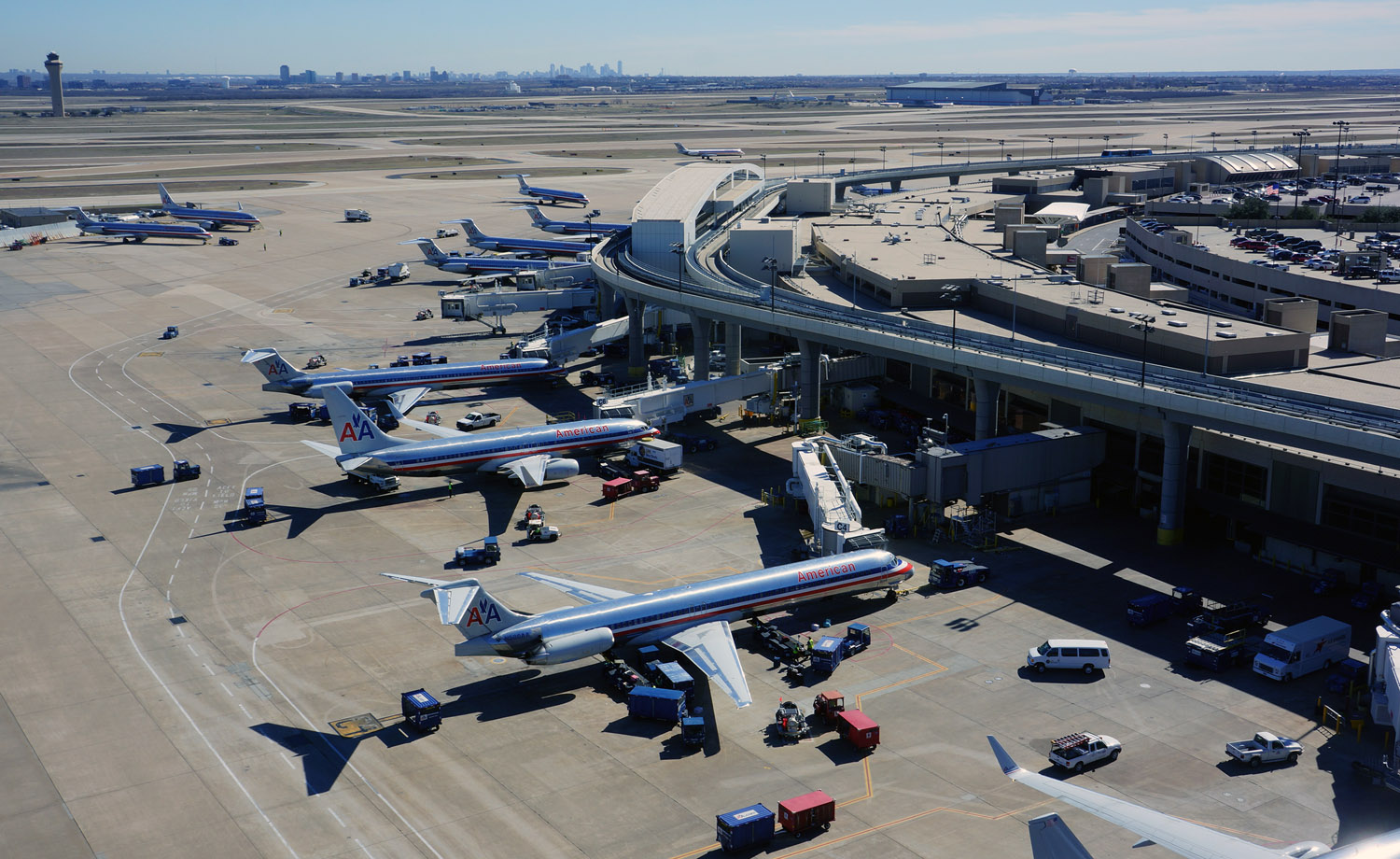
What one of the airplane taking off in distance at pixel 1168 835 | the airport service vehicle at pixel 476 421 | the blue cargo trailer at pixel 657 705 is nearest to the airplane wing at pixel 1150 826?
the airplane taking off in distance at pixel 1168 835

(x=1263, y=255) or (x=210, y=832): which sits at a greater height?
(x=1263, y=255)

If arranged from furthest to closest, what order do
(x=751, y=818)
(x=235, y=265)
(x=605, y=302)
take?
(x=235, y=265) → (x=605, y=302) → (x=751, y=818)

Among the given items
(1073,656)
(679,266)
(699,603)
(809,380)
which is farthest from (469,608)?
(679,266)

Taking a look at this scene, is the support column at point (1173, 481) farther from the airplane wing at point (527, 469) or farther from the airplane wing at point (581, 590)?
the airplane wing at point (527, 469)

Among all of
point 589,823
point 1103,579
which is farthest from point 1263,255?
point 589,823

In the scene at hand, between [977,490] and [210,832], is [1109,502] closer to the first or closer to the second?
[977,490]

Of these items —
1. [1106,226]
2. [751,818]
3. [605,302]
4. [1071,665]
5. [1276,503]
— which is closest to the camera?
[751,818]
